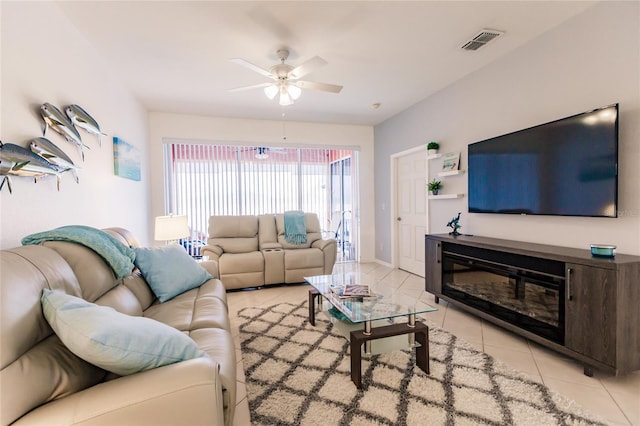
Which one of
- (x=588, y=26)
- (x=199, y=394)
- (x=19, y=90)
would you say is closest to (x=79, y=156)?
(x=19, y=90)

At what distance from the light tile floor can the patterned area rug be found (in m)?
0.09

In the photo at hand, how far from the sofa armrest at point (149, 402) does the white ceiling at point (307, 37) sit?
7.75ft

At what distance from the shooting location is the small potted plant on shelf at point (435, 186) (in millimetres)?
3832

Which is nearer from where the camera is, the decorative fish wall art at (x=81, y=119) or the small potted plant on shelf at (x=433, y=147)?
the decorative fish wall art at (x=81, y=119)

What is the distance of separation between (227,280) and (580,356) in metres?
3.45

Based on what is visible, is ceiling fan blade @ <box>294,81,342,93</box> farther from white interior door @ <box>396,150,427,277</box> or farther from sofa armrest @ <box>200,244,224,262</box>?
sofa armrest @ <box>200,244,224,262</box>

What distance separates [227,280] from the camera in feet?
12.6

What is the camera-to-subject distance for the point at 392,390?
1710mm

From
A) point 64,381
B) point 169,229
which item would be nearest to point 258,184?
point 169,229

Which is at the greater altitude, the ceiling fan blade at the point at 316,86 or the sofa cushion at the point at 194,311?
the ceiling fan blade at the point at 316,86

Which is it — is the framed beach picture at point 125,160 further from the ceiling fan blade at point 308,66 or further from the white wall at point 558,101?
the white wall at point 558,101

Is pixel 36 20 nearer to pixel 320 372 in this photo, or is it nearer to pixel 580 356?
pixel 320 372

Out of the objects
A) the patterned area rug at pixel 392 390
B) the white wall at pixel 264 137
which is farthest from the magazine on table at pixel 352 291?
the white wall at pixel 264 137

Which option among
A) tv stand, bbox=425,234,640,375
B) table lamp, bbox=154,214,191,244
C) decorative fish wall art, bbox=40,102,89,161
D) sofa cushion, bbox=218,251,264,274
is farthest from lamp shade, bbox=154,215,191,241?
tv stand, bbox=425,234,640,375
